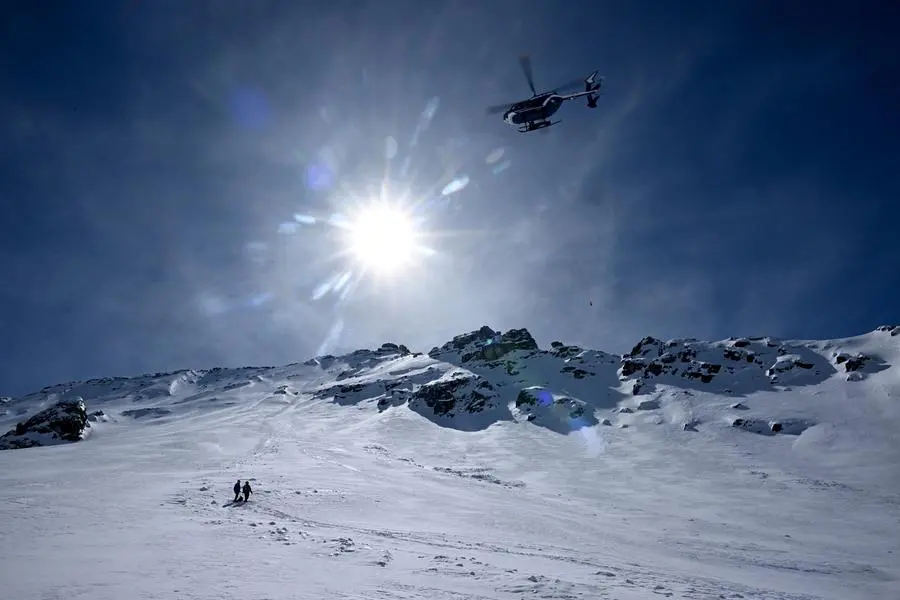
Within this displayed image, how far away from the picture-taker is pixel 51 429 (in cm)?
7381

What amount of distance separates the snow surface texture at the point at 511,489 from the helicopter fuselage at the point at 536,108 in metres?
27.9

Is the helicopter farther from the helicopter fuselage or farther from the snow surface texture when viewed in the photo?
the snow surface texture

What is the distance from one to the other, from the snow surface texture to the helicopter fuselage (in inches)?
1097

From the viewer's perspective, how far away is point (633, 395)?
88.8m

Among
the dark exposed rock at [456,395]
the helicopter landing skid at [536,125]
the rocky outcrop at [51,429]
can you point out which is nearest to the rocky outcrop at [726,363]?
the dark exposed rock at [456,395]

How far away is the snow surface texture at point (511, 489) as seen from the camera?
1255 centimetres

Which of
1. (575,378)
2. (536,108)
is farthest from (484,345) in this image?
(536,108)

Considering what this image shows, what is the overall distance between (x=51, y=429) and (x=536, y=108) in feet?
283

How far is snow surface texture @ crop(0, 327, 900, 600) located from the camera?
12.6 meters

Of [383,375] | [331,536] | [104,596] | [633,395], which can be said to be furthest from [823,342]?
[104,596]

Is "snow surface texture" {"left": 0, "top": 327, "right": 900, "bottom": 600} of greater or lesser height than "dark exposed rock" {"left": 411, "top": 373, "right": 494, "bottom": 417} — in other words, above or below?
below

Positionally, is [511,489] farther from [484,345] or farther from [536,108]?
[484,345]

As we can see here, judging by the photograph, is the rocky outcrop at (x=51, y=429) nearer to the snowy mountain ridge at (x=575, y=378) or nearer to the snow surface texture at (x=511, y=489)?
the snow surface texture at (x=511, y=489)

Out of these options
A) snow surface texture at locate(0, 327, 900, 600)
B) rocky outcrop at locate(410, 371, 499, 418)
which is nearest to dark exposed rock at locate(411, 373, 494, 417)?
rocky outcrop at locate(410, 371, 499, 418)
